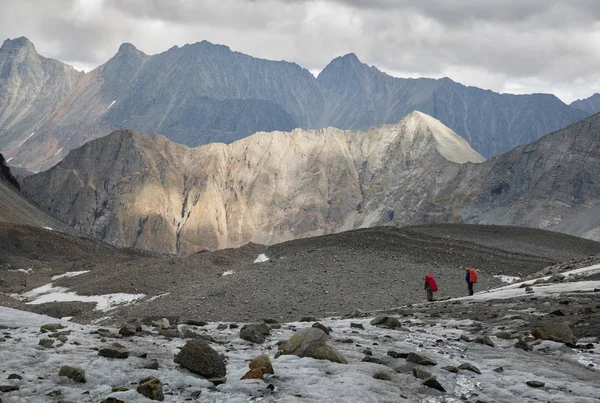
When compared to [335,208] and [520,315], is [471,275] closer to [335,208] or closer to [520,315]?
[520,315]

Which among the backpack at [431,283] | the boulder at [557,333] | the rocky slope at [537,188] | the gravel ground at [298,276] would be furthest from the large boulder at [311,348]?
the rocky slope at [537,188]

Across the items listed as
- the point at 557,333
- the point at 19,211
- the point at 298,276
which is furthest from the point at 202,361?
the point at 19,211

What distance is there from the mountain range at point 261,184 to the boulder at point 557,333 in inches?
4904

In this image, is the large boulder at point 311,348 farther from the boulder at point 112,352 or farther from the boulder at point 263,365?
the boulder at point 112,352

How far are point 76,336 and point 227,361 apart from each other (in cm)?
280

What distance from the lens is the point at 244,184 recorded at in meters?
172

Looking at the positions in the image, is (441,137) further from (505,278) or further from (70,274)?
(70,274)

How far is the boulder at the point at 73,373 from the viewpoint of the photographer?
22.6ft

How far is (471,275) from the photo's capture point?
2169cm

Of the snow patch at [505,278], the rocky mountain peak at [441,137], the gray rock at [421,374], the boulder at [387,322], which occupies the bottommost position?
the snow patch at [505,278]

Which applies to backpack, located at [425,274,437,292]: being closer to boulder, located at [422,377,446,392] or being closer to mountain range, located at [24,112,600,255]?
boulder, located at [422,377,446,392]

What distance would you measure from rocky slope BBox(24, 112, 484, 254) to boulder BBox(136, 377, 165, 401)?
143 m

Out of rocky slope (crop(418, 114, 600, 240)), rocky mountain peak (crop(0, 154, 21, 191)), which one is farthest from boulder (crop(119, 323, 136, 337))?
rocky slope (crop(418, 114, 600, 240))

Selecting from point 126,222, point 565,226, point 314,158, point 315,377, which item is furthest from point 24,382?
point 314,158
